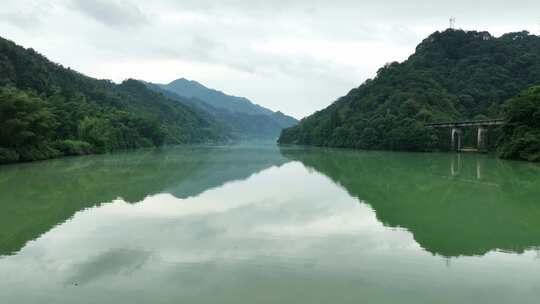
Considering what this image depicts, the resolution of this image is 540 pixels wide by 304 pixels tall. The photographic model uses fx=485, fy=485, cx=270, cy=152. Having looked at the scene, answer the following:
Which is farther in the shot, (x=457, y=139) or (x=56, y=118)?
(x=457, y=139)

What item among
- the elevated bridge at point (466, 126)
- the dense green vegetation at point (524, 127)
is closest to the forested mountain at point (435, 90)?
the elevated bridge at point (466, 126)

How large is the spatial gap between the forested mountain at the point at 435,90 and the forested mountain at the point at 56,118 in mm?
38880

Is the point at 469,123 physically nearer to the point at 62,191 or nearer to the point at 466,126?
the point at 466,126

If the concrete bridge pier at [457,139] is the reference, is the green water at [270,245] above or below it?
below

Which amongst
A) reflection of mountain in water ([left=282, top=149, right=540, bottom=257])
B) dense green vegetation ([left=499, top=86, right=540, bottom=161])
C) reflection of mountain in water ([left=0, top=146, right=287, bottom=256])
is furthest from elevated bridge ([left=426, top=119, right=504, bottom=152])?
reflection of mountain in water ([left=0, top=146, right=287, bottom=256])

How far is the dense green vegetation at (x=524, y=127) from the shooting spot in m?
42.2

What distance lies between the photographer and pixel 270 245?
1205cm

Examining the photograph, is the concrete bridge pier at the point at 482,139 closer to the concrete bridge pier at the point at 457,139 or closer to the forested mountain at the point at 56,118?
the concrete bridge pier at the point at 457,139

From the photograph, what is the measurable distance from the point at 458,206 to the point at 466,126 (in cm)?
5219

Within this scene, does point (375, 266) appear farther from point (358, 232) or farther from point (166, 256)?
point (166, 256)

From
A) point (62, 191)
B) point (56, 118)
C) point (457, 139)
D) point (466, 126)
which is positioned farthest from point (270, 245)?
point (457, 139)

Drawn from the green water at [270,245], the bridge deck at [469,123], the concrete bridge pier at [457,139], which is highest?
the bridge deck at [469,123]

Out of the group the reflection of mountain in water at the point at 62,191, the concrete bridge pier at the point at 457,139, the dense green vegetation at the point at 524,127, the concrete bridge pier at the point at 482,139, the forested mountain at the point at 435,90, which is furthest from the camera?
the forested mountain at the point at 435,90

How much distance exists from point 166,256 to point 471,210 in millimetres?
11745
